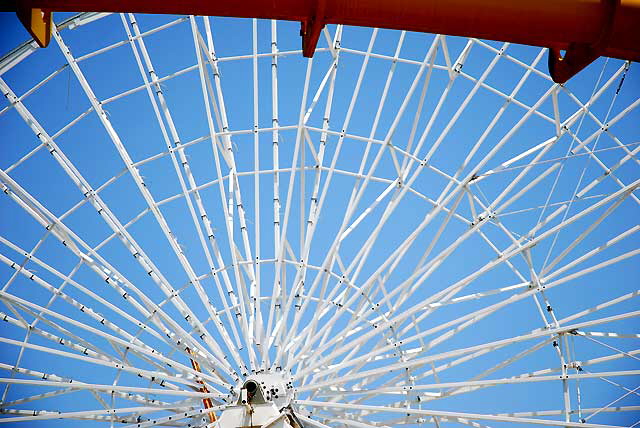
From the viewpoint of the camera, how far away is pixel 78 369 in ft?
111

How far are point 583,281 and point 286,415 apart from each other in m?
17.6

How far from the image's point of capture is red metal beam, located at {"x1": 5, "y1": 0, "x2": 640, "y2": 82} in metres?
9.62

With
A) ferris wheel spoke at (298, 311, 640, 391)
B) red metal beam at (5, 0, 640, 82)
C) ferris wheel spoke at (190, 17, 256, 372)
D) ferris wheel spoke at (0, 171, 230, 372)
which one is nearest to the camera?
red metal beam at (5, 0, 640, 82)

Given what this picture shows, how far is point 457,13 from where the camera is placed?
965cm

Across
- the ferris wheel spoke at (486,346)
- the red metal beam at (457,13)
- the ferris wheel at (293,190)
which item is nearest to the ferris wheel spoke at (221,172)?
the ferris wheel at (293,190)

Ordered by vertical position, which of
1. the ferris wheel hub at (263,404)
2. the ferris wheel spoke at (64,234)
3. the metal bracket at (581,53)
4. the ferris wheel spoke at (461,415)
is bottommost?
the ferris wheel spoke at (461,415)

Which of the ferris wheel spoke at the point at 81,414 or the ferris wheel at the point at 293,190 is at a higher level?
the ferris wheel at the point at 293,190

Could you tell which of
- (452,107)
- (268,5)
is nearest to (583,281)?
(452,107)

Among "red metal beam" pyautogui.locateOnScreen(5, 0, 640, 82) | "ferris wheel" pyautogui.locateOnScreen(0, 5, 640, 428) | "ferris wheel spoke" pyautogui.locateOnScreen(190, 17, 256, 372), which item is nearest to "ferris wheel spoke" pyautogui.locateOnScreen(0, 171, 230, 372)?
"ferris wheel" pyautogui.locateOnScreen(0, 5, 640, 428)

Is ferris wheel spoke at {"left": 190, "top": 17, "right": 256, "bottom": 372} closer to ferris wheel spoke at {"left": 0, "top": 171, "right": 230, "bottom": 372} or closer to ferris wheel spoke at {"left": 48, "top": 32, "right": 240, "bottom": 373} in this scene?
ferris wheel spoke at {"left": 48, "top": 32, "right": 240, "bottom": 373}

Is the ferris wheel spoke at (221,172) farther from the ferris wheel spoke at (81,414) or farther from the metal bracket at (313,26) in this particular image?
the metal bracket at (313,26)

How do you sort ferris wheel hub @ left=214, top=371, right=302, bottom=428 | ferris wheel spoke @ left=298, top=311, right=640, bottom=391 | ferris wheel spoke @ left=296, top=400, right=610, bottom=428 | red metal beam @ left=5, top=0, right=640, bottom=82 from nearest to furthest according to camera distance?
red metal beam @ left=5, top=0, right=640, bottom=82
ferris wheel spoke @ left=296, top=400, right=610, bottom=428
ferris wheel spoke @ left=298, top=311, right=640, bottom=391
ferris wheel hub @ left=214, top=371, right=302, bottom=428

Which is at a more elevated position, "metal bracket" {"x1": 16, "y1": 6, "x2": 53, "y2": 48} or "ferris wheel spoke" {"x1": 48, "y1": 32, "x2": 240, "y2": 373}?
"ferris wheel spoke" {"x1": 48, "y1": 32, "x2": 240, "y2": 373}

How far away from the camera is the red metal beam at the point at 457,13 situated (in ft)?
31.6
